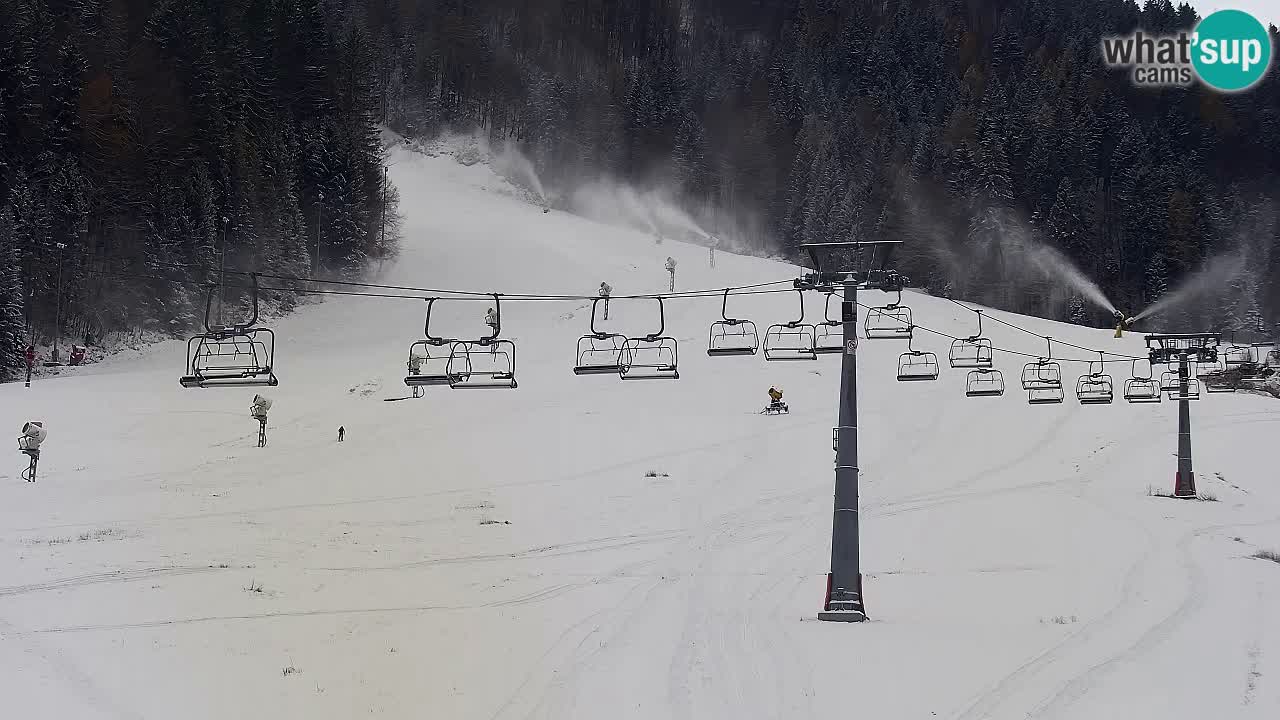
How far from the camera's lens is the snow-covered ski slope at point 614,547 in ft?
60.6

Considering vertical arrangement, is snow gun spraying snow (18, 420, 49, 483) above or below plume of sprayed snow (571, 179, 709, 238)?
below

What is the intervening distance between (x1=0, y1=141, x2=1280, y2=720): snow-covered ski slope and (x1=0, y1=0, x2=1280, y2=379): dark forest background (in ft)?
33.4

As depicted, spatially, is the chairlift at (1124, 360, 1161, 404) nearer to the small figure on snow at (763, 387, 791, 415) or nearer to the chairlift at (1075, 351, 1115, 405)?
the chairlift at (1075, 351, 1115, 405)

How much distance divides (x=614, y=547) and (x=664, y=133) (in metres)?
112

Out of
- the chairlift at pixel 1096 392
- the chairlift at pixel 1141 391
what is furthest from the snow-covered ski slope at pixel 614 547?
the chairlift at pixel 1096 392

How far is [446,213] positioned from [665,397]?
5986 centimetres

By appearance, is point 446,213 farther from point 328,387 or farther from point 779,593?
point 779,593

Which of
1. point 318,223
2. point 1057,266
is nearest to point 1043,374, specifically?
point 1057,266

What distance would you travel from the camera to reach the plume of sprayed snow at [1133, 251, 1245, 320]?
331ft

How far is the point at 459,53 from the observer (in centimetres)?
15125

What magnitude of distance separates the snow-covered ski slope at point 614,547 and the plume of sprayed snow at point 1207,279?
42805 mm

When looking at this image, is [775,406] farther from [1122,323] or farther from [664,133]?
[664,133]

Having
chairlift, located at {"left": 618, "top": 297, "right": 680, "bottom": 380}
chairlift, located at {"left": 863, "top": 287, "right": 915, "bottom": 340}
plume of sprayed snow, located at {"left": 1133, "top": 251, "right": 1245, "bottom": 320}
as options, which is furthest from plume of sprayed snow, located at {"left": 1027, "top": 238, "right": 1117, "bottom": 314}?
chairlift, located at {"left": 618, "top": 297, "right": 680, "bottom": 380}

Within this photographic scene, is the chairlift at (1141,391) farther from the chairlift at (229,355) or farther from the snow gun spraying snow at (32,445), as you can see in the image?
the snow gun spraying snow at (32,445)
